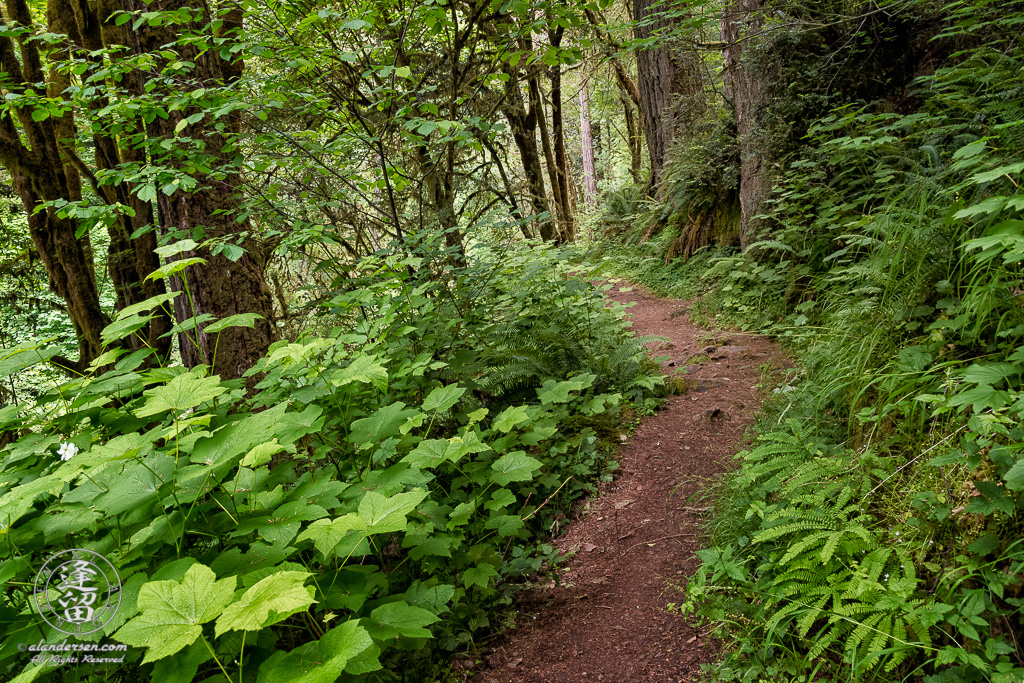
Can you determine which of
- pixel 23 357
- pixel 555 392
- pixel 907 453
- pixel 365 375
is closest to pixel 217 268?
pixel 23 357

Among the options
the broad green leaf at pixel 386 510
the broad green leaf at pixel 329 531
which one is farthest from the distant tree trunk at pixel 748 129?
the broad green leaf at pixel 329 531

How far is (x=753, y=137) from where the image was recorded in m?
6.37

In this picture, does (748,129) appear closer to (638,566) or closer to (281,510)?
(638,566)

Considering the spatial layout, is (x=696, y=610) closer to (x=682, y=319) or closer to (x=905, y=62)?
(x=682, y=319)

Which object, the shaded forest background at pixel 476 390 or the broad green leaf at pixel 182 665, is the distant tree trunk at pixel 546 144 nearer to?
the shaded forest background at pixel 476 390

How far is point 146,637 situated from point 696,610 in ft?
7.10

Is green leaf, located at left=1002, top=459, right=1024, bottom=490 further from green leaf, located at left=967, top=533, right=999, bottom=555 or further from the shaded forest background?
green leaf, located at left=967, top=533, right=999, bottom=555

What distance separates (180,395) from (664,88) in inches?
403

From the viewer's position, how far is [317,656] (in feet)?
4.87

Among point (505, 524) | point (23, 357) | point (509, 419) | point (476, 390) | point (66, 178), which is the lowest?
point (505, 524)

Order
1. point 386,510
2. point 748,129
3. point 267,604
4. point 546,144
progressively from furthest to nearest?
1. point 546,144
2. point 748,129
3. point 386,510
4. point 267,604

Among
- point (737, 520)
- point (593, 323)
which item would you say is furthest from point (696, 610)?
point (593, 323)

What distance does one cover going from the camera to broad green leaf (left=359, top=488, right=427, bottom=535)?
66.8 inches

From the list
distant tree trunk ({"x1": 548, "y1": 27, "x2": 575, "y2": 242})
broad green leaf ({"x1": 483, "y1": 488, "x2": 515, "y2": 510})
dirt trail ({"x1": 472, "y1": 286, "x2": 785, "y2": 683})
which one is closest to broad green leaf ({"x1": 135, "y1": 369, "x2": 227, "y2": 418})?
broad green leaf ({"x1": 483, "y1": 488, "x2": 515, "y2": 510})
